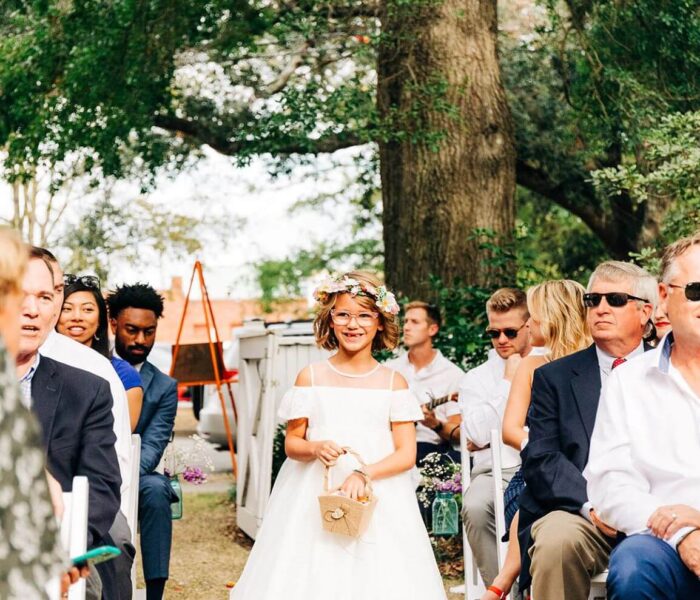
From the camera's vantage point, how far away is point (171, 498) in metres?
6.85

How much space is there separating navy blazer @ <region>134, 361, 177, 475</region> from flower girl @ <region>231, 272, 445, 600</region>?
4.11 feet

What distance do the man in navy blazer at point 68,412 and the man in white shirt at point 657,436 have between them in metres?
1.87

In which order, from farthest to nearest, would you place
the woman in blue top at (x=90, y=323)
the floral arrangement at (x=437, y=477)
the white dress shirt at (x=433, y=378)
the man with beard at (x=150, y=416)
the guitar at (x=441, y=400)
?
the white dress shirt at (x=433, y=378) → the guitar at (x=441, y=400) → the floral arrangement at (x=437, y=477) → the man with beard at (x=150, y=416) → the woman in blue top at (x=90, y=323)

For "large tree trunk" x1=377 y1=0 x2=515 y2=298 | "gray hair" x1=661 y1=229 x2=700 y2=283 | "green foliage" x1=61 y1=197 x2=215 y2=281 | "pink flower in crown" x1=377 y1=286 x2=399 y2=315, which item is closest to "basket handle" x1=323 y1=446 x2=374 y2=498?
"pink flower in crown" x1=377 y1=286 x2=399 y2=315

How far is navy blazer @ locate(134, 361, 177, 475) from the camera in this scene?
6840mm

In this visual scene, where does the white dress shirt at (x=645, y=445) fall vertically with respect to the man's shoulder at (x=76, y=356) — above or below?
below

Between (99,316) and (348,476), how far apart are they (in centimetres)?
191

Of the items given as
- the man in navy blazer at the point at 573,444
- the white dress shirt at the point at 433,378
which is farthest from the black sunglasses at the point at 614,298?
the white dress shirt at the point at 433,378

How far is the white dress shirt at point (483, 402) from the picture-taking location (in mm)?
6715

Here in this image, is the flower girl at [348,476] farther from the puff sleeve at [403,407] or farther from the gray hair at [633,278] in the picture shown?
the gray hair at [633,278]

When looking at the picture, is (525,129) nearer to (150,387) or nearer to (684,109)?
(684,109)

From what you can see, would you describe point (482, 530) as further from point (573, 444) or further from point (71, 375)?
point (71, 375)

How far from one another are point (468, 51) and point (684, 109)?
1.99 metres

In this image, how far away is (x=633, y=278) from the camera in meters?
5.31
